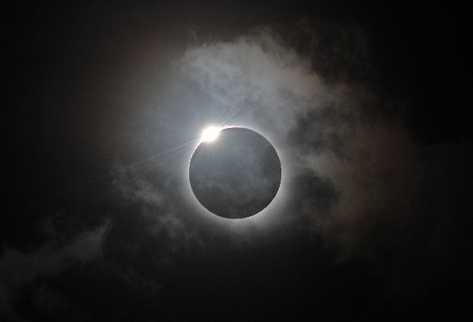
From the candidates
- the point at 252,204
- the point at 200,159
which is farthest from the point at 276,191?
the point at 200,159

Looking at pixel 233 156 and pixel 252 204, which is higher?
pixel 233 156

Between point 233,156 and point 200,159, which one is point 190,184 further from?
point 233,156

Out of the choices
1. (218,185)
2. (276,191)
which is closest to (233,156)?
(218,185)

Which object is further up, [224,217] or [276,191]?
[276,191]

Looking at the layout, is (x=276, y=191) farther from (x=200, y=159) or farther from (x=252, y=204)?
(x=200, y=159)

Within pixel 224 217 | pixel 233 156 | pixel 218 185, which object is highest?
pixel 233 156

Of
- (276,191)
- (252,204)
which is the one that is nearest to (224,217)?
(252,204)

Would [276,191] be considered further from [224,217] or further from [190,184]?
[190,184]
